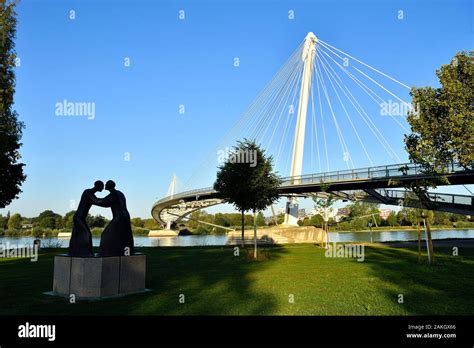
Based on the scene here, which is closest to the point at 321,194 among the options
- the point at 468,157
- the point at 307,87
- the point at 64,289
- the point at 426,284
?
the point at 307,87

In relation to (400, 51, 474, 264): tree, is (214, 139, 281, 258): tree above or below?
below

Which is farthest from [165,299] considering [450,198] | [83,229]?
[450,198]

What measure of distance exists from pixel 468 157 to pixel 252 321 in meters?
20.9

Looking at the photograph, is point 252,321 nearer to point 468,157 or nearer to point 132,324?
point 132,324

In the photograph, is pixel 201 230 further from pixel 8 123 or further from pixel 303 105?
pixel 8 123

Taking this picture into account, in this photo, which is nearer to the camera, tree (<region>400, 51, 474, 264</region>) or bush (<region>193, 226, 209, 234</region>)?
tree (<region>400, 51, 474, 264</region>)

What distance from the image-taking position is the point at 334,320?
6383mm

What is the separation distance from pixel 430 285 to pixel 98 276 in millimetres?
8126

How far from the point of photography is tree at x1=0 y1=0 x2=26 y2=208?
658 inches

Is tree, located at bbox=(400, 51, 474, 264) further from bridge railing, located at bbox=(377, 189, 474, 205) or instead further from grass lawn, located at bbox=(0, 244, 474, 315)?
grass lawn, located at bbox=(0, 244, 474, 315)

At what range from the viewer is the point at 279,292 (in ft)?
→ 30.7

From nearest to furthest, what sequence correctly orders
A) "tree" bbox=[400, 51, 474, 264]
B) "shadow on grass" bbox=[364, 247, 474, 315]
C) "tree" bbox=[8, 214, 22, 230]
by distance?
"shadow on grass" bbox=[364, 247, 474, 315], "tree" bbox=[400, 51, 474, 264], "tree" bbox=[8, 214, 22, 230]

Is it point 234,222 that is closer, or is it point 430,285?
point 430,285

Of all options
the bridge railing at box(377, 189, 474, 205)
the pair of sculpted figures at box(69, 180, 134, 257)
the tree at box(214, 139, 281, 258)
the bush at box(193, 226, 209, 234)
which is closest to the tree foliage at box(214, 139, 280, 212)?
the tree at box(214, 139, 281, 258)
